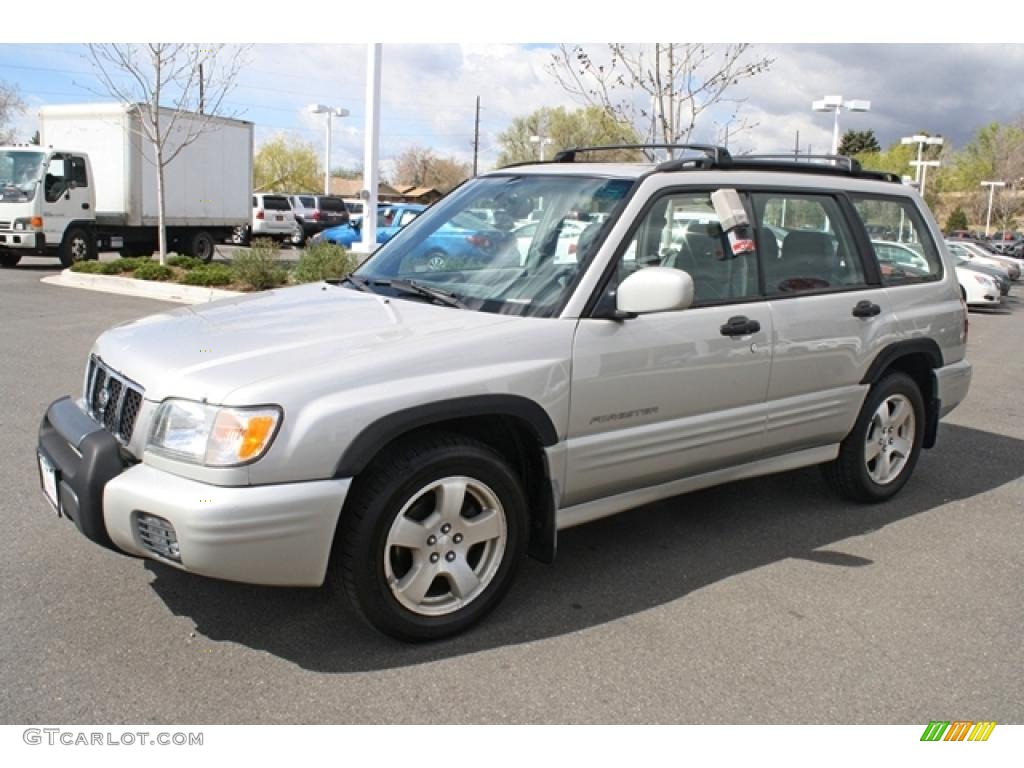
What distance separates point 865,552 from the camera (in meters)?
4.66

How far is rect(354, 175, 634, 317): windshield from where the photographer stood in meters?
3.91

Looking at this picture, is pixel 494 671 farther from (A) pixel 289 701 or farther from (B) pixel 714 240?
(B) pixel 714 240

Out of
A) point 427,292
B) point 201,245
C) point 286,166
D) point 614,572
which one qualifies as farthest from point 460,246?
point 286,166

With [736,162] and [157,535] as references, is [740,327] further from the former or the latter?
[157,535]

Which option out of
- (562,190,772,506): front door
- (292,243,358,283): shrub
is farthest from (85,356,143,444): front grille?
(292,243,358,283): shrub

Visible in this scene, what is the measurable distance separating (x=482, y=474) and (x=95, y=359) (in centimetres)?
170

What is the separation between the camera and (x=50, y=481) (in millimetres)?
3605

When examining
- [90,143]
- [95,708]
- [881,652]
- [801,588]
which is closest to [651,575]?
[801,588]

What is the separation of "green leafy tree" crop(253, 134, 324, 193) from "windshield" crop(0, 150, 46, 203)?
57402 millimetres

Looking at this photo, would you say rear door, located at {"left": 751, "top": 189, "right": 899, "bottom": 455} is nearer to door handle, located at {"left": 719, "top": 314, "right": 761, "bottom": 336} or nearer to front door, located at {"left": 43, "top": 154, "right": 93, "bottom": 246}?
door handle, located at {"left": 719, "top": 314, "right": 761, "bottom": 336}

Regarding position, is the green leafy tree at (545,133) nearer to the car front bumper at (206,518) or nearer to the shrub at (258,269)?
the shrub at (258,269)

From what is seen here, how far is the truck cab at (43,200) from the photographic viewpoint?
59.6ft

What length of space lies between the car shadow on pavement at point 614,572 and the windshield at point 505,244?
124 centimetres

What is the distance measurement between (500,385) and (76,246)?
18122 mm
